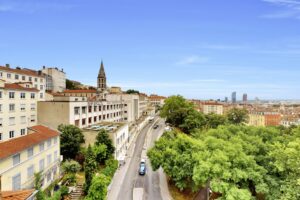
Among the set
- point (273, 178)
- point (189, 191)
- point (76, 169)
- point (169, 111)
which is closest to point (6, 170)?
point (76, 169)

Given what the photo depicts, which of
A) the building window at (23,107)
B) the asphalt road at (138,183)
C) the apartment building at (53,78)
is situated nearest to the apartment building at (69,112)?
the building window at (23,107)

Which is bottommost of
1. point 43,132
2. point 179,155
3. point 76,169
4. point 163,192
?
point 163,192

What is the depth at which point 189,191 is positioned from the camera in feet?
114

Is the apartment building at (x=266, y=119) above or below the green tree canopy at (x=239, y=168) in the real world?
→ below

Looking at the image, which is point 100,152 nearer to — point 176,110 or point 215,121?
point 176,110

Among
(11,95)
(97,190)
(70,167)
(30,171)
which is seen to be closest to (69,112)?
(11,95)

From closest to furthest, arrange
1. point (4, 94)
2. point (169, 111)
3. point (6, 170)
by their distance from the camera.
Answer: point (6, 170), point (4, 94), point (169, 111)

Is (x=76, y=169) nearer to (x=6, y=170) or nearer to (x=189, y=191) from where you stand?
(x=6, y=170)

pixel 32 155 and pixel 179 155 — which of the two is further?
pixel 179 155

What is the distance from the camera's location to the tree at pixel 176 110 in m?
75.7

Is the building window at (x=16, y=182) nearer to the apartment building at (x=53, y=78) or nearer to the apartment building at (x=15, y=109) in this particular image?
the apartment building at (x=15, y=109)

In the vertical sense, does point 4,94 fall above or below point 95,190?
above

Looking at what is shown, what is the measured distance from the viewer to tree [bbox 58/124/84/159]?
40.0m

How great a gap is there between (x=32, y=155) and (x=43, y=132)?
5529mm
